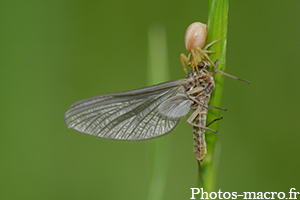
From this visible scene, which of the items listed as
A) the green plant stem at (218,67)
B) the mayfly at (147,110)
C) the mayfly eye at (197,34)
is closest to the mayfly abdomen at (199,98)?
the mayfly at (147,110)

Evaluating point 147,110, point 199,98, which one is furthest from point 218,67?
point 147,110

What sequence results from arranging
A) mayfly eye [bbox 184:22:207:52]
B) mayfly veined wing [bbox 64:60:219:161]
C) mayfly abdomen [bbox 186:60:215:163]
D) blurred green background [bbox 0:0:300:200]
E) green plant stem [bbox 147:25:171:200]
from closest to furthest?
1. mayfly eye [bbox 184:22:207:52]
2. green plant stem [bbox 147:25:171:200]
3. mayfly abdomen [bbox 186:60:215:163]
4. mayfly veined wing [bbox 64:60:219:161]
5. blurred green background [bbox 0:0:300:200]

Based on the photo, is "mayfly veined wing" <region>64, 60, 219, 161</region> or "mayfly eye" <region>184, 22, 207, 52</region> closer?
"mayfly eye" <region>184, 22, 207, 52</region>

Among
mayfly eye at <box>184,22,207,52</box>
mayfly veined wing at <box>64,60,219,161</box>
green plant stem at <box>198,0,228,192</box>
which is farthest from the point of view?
mayfly veined wing at <box>64,60,219,161</box>

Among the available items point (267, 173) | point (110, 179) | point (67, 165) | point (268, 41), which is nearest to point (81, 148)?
point (67, 165)

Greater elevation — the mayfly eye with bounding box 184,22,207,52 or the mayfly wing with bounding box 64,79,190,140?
the mayfly eye with bounding box 184,22,207,52

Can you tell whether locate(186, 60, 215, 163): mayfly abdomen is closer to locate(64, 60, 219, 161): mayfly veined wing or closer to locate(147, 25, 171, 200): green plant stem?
locate(64, 60, 219, 161): mayfly veined wing

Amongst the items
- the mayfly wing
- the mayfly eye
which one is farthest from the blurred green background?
the mayfly eye
